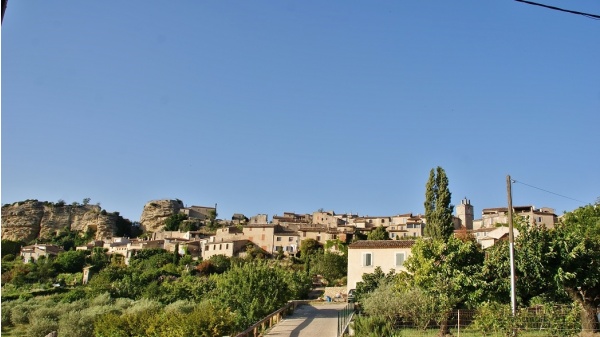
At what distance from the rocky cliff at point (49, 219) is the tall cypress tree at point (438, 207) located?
3597 inches

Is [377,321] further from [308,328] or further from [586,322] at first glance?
[586,322]

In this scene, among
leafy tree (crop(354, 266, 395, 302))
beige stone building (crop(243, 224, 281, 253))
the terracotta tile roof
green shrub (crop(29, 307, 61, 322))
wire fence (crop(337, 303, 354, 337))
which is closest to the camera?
wire fence (crop(337, 303, 354, 337))

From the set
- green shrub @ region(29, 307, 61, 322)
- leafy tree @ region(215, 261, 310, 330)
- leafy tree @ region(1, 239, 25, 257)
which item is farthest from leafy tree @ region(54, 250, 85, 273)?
leafy tree @ region(215, 261, 310, 330)

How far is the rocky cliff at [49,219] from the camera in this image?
125 meters

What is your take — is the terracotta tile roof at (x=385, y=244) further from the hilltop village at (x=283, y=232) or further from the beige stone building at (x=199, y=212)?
the beige stone building at (x=199, y=212)

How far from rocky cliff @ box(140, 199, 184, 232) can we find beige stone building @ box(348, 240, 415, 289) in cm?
9208

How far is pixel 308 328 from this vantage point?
2231 centimetres

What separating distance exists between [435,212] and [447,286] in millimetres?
29751

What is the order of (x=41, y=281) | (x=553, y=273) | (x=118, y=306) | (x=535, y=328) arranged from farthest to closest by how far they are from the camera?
1. (x=41, y=281)
2. (x=118, y=306)
3. (x=553, y=273)
4. (x=535, y=328)

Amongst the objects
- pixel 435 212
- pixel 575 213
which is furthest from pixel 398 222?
pixel 575 213

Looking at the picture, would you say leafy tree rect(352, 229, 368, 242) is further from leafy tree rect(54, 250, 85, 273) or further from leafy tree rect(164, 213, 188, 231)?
leafy tree rect(164, 213, 188, 231)

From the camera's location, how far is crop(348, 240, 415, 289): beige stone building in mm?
39031

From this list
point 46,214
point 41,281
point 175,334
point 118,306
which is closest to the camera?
point 175,334

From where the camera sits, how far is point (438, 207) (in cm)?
4978
